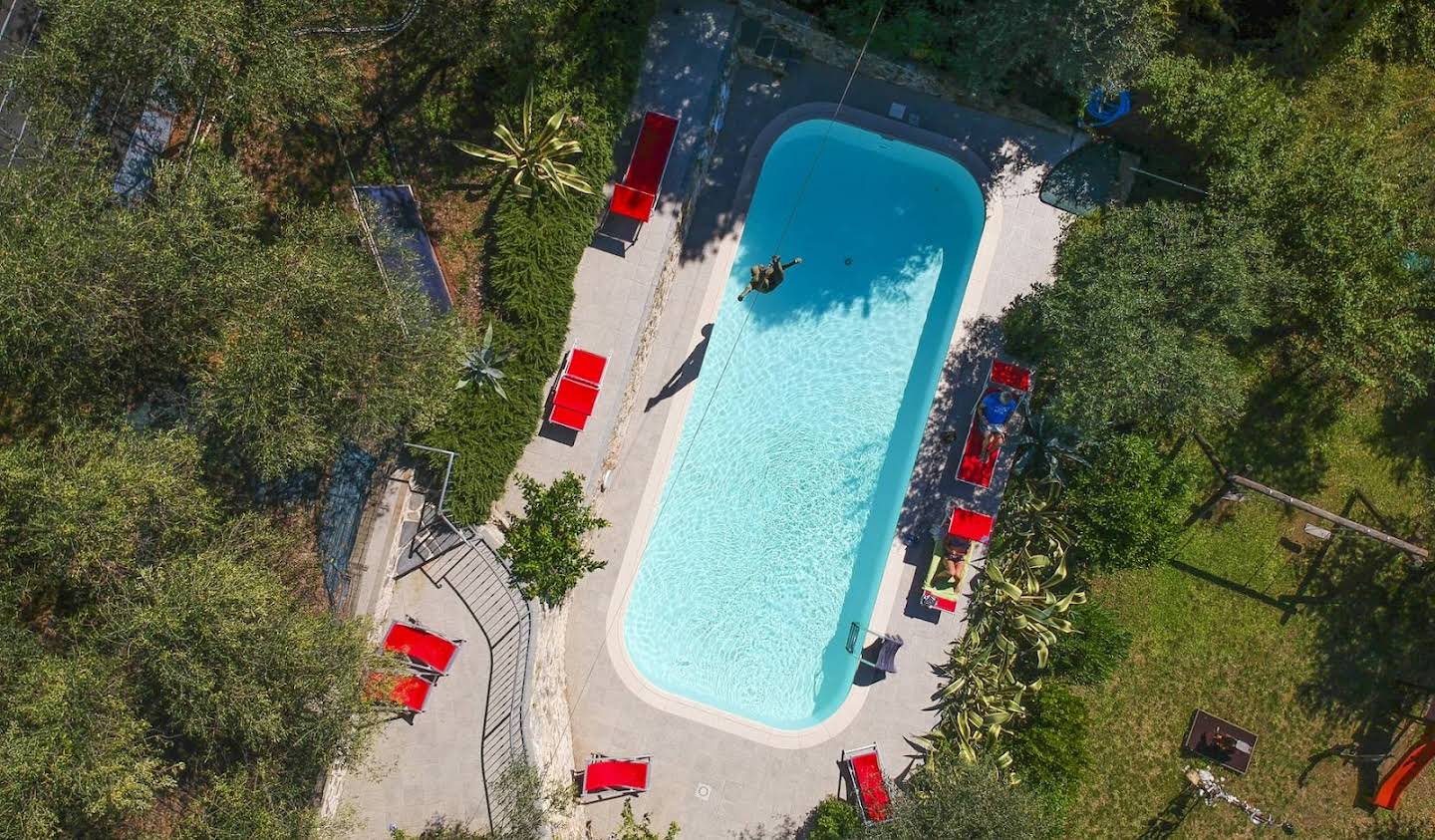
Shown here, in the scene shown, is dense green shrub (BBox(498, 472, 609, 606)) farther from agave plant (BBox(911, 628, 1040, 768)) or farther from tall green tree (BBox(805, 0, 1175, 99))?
tall green tree (BBox(805, 0, 1175, 99))

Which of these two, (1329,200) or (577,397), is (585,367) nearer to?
(577,397)

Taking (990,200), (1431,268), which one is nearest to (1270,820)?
(1431,268)

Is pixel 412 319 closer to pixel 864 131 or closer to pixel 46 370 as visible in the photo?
pixel 46 370

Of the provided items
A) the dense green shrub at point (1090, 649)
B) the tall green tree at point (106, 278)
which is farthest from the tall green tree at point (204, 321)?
the dense green shrub at point (1090, 649)

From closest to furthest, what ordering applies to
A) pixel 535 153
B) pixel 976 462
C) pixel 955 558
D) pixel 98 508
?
pixel 98 508 < pixel 535 153 < pixel 955 558 < pixel 976 462

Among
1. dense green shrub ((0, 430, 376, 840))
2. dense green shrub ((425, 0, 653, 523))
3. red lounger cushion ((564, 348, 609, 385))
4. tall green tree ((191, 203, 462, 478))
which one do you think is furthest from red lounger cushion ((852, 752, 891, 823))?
tall green tree ((191, 203, 462, 478))

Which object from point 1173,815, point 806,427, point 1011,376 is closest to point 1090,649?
point 1173,815
